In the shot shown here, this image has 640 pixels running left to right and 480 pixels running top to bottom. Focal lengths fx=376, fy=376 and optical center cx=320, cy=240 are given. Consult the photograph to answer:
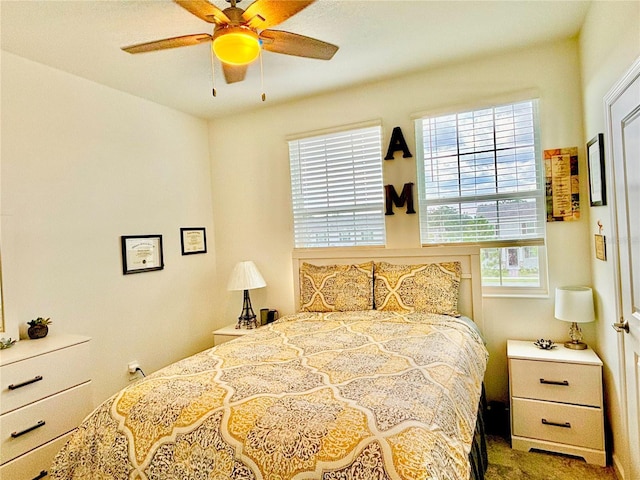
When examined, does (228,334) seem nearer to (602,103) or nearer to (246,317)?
(246,317)

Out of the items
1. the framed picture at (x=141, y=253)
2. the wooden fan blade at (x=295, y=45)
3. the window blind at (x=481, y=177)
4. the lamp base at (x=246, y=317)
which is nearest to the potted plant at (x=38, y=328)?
the framed picture at (x=141, y=253)

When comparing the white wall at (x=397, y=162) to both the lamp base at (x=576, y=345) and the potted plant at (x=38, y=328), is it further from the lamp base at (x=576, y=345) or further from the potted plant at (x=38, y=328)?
the potted plant at (x=38, y=328)

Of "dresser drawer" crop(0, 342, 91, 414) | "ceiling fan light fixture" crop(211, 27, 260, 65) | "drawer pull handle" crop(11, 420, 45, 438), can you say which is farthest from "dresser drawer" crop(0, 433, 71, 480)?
"ceiling fan light fixture" crop(211, 27, 260, 65)

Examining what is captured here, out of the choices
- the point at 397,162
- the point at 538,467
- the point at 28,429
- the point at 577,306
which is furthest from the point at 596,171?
the point at 28,429

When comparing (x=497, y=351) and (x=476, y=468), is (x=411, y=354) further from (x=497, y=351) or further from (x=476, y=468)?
(x=497, y=351)

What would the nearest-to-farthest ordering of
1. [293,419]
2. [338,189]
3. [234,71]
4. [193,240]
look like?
[293,419] → [234,71] → [338,189] → [193,240]

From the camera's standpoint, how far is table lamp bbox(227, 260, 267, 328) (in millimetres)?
3340

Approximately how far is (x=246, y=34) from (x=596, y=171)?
207 cm

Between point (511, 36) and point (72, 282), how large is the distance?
3.40 meters

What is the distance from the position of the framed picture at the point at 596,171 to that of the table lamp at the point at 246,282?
255 centimetres

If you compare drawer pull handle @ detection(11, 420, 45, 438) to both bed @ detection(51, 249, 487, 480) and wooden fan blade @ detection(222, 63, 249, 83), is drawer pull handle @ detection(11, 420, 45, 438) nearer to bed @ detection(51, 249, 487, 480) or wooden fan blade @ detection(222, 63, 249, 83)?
bed @ detection(51, 249, 487, 480)

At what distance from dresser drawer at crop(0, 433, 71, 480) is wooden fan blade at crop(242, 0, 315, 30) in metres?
2.43

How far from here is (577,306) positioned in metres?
2.35

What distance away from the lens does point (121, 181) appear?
299 cm
